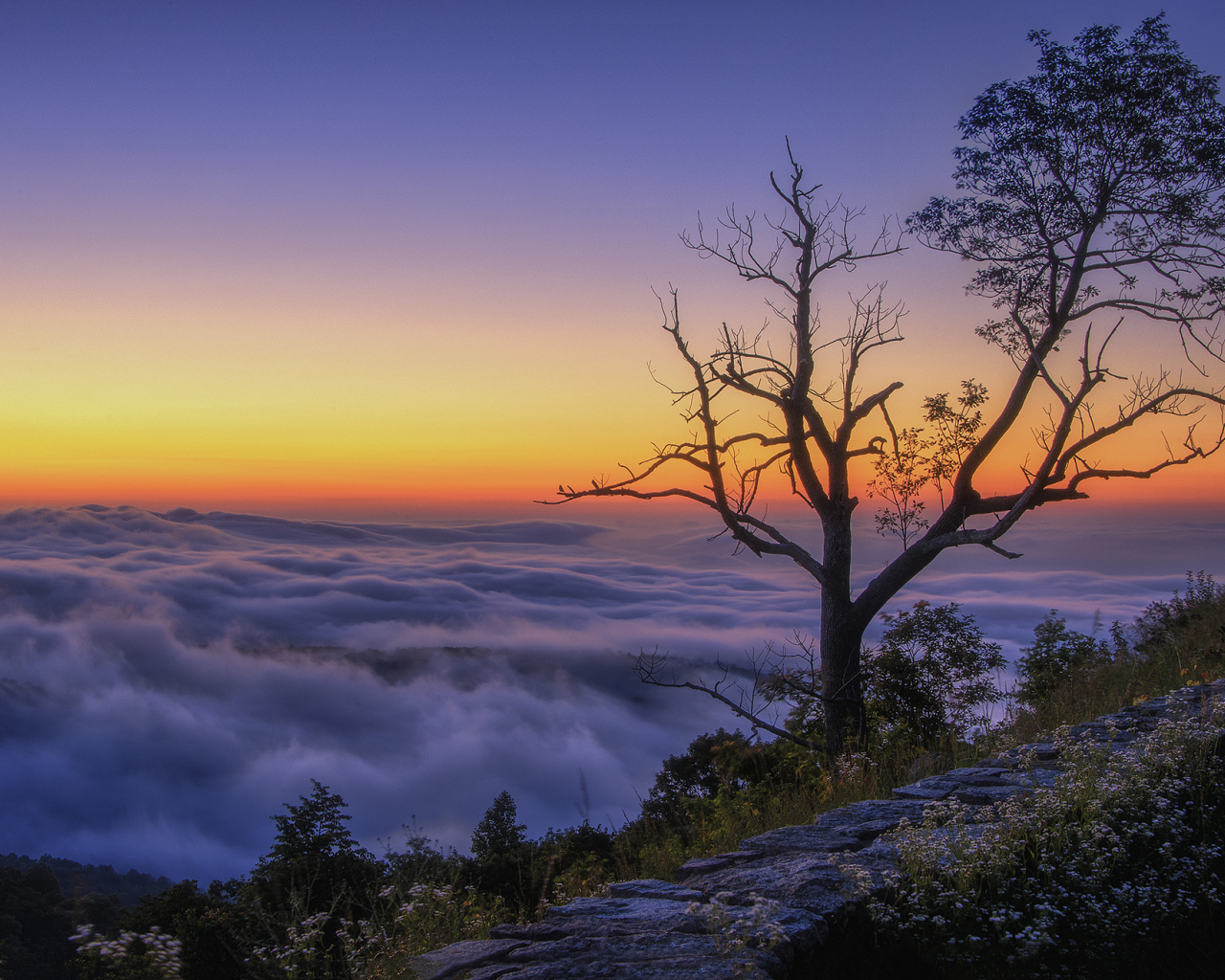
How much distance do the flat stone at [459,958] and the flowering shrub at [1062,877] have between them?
1.54 metres

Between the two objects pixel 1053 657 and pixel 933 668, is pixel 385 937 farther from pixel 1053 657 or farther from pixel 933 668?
pixel 1053 657

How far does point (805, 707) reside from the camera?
1306cm

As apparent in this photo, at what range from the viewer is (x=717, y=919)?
287 centimetres

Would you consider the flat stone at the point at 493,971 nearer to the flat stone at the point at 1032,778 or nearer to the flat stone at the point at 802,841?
the flat stone at the point at 802,841

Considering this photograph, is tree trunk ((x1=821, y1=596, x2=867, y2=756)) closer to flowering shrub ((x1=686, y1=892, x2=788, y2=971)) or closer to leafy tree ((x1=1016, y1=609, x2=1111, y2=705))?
leafy tree ((x1=1016, y1=609, x2=1111, y2=705))

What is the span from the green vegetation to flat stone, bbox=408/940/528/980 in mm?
123

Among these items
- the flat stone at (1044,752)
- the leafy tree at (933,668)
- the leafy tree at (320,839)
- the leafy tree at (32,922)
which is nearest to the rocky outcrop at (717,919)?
the flat stone at (1044,752)

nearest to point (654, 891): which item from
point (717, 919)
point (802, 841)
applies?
point (717, 919)

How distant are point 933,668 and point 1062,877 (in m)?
11.1

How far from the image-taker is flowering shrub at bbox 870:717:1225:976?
10.0ft

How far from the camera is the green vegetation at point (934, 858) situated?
3.12 metres

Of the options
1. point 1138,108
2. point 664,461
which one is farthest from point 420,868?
point 1138,108

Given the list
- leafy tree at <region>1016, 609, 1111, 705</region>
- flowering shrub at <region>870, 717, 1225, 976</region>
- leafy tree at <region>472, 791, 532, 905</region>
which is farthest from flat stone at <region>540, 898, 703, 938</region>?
leafy tree at <region>472, 791, 532, 905</region>

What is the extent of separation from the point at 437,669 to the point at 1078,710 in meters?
163
